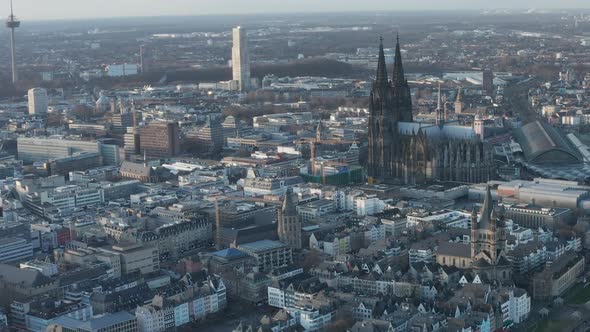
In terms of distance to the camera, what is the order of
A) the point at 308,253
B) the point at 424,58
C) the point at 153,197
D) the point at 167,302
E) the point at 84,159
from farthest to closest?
1. the point at 424,58
2. the point at 84,159
3. the point at 153,197
4. the point at 308,253
5. the point at 167,302

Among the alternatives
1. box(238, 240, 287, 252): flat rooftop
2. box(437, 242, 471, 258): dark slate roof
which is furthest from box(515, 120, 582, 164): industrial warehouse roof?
box(238, 240, 287, 252): flat rooftop

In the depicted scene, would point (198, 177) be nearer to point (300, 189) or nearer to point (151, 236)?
point (300, 189)

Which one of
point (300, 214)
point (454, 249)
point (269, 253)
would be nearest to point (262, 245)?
point (269, 253)

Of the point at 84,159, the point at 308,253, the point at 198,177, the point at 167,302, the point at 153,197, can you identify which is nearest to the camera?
the point at 167,302

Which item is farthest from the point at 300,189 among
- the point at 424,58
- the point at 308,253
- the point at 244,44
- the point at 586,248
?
the point at 424,58

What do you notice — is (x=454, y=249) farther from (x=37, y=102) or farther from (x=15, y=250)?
(x=37, y=102)

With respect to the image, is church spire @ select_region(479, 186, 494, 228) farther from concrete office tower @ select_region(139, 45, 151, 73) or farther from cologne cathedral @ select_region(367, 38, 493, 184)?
concrete office tower @ select_region(139, 45, 151, 73)
